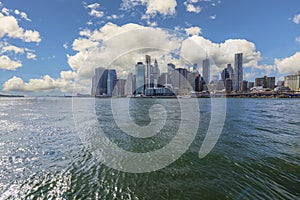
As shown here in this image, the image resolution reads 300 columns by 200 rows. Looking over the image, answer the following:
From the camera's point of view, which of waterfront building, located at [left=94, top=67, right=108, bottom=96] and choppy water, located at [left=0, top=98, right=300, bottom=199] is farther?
waterfront building, located at [left=94, top=67, right=108, bottom=96]

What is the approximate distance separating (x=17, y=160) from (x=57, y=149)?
2.40 meters

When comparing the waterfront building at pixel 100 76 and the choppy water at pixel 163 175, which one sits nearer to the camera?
the choppy water at pixel 163 175

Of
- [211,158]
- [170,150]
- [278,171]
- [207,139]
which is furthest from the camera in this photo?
[207,139]

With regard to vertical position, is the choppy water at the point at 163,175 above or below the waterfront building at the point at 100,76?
below

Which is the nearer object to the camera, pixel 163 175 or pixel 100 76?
pixel 163 175

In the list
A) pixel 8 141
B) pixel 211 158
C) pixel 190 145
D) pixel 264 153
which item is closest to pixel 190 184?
pixel 211 158

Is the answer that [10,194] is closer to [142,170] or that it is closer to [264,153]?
[142,170]

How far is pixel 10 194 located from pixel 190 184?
745 centimetres

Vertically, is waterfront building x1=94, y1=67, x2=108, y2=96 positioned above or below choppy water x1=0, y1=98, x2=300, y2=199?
above

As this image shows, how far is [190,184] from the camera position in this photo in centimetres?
697

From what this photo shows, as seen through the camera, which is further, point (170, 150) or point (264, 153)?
point (170, 150)

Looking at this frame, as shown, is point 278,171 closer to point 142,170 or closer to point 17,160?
point 142,170

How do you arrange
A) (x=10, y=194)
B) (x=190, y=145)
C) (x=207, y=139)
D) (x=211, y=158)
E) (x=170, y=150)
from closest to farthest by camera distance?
(x=10, y=194)
(x=211, y=158)
(x=170, y=150)
(x=190, y=145)
(x=207, y=139)

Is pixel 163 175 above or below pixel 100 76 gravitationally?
below
